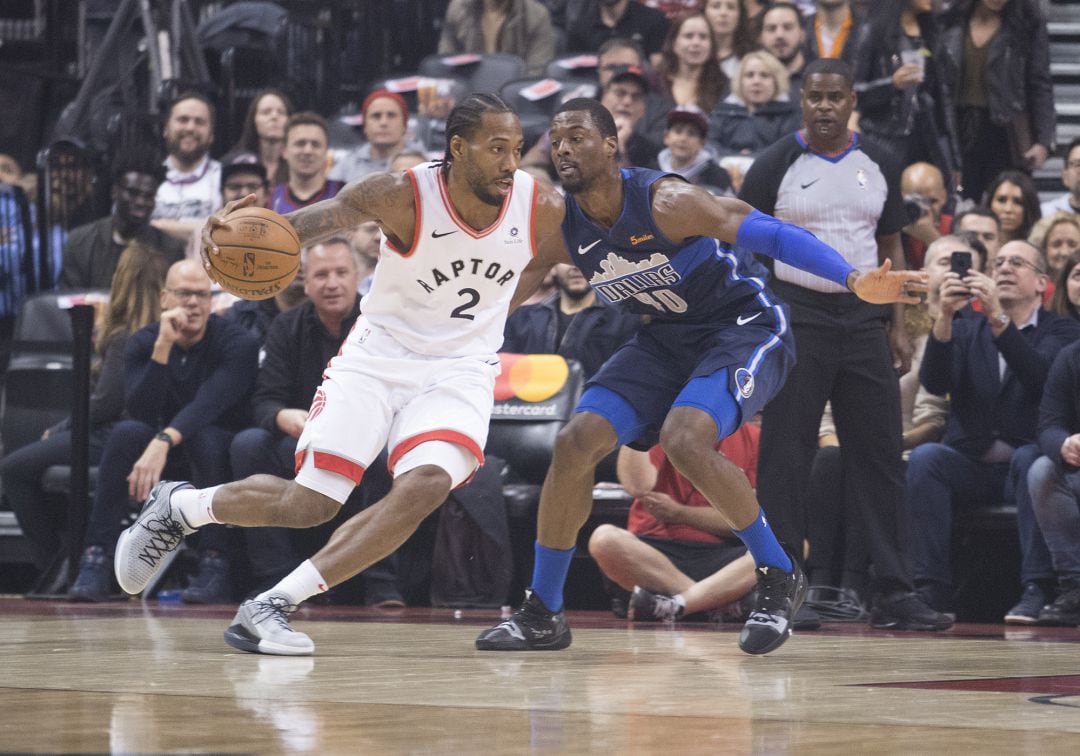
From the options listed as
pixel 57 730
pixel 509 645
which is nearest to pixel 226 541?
→ pixel 509 645

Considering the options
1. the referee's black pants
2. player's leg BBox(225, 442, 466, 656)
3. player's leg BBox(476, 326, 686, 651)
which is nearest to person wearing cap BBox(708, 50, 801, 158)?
the referee's black pants

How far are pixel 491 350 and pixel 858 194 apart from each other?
6.46 feet

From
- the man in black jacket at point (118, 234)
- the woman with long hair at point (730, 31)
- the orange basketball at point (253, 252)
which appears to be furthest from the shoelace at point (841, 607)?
the woman with long hair at point (730, 31)

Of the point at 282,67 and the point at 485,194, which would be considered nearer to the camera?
the point at 485,194

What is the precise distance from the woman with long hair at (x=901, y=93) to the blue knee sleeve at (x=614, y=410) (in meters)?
4.56

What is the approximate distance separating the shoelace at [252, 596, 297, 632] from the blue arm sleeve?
1755 mm

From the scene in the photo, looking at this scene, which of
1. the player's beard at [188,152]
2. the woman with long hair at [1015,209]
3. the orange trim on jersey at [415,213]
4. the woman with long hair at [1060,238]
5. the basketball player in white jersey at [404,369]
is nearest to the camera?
the basketball player in white jersey at [404,369]

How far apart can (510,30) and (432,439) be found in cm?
791

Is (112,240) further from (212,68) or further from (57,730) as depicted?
(57,730)

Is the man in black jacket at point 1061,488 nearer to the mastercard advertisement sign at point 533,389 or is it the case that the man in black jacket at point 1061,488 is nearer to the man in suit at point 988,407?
the man in suit at point 988,407

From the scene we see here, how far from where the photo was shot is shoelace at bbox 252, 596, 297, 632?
4.93 meters

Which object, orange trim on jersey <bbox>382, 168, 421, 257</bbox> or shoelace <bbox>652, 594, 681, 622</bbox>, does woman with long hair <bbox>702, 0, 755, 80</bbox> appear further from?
orange trim on jersey <bbox>382, 168, 421, 257</bbox>

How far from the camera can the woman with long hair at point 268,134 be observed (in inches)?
419

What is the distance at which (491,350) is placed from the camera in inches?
214
